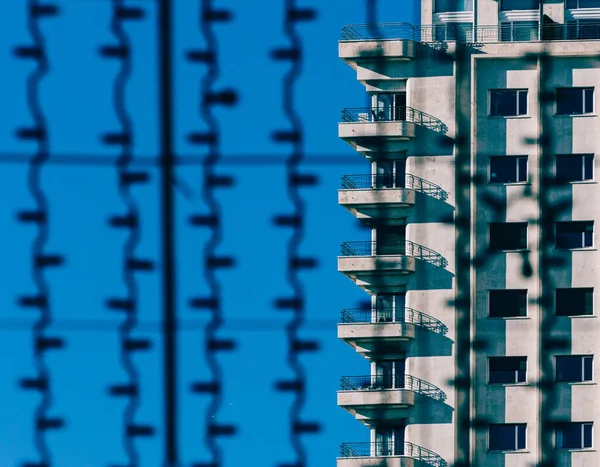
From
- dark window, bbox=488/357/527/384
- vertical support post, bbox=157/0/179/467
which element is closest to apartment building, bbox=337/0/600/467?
dark window, bbox=488/357/527/384

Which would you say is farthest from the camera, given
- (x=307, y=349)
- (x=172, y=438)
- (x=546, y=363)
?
(x=546, y=363)

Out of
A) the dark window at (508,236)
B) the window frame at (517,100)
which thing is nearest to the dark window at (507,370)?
the dark window at (508,236)

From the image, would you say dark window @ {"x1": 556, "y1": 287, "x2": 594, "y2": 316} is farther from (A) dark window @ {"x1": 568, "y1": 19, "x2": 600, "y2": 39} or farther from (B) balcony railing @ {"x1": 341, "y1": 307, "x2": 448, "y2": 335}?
(A) dark window @ {"x1": 568, "y1": 19, "x2": 600, "y2": 39}

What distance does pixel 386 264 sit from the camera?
35.2 ft

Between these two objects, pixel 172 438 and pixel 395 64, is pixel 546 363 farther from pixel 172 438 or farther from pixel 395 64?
pixel 172 438

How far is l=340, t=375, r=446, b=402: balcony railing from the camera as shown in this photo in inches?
419

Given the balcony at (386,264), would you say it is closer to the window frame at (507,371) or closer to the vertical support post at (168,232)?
the window frame at (507,371)

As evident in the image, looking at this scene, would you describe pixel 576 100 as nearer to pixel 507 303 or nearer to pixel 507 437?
pixel 507 303

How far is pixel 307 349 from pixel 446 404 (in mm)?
7965

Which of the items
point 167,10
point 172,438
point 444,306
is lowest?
point 444,306

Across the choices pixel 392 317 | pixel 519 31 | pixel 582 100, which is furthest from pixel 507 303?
pixel 519 31

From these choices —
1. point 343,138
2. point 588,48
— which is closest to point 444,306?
point 343,138

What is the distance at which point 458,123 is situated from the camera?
11.1 metres

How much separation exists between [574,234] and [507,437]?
1.41m
